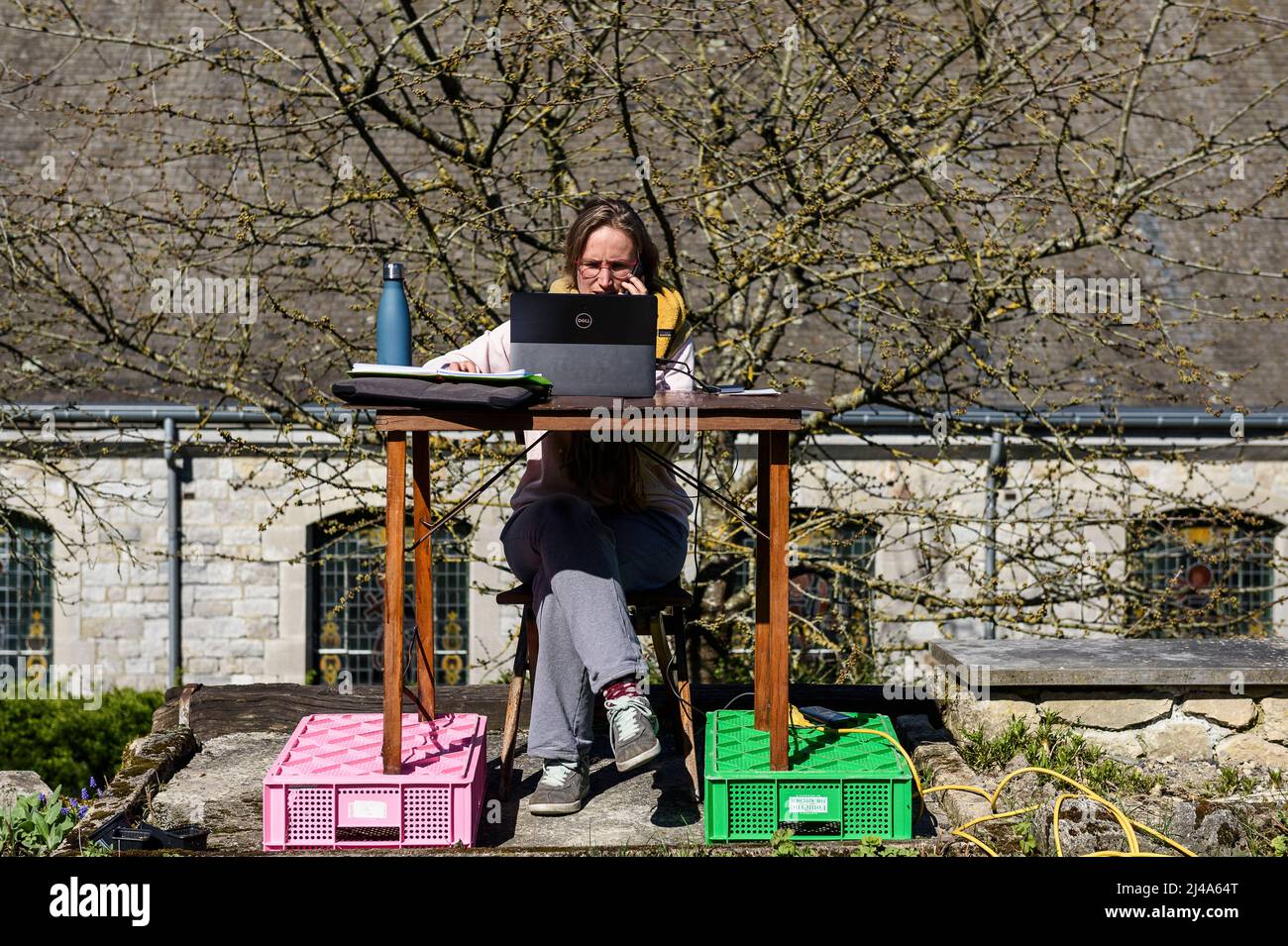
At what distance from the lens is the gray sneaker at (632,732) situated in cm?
387

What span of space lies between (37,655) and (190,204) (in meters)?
4.38

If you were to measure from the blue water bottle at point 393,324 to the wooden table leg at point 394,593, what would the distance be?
648 millimetres

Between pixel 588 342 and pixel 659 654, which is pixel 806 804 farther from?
pixel 588 342

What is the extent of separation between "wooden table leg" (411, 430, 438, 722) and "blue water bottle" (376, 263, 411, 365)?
0.27 meters

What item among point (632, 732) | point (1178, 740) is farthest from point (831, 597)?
point (632, 732)

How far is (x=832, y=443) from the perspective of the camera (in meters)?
12.5

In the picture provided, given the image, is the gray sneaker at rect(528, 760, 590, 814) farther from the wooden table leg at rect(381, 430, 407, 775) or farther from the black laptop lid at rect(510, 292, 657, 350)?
the black laptop lid at rect(510, 292, 657, 350)

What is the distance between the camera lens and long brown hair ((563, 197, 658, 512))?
4492 millimetres

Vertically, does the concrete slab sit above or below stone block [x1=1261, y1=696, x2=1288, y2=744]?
above

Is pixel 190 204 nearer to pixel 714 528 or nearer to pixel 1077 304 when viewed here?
pixel 714 528

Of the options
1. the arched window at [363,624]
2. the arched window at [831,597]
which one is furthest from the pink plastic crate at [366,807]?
the arched window at [363,624]

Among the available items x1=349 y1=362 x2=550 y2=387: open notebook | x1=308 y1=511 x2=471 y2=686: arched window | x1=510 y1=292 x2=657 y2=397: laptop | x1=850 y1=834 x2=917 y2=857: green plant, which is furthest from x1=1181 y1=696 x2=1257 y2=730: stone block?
x1=308 y1=511 x2=471 y2=686: arched window

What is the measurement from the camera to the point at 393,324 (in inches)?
181
